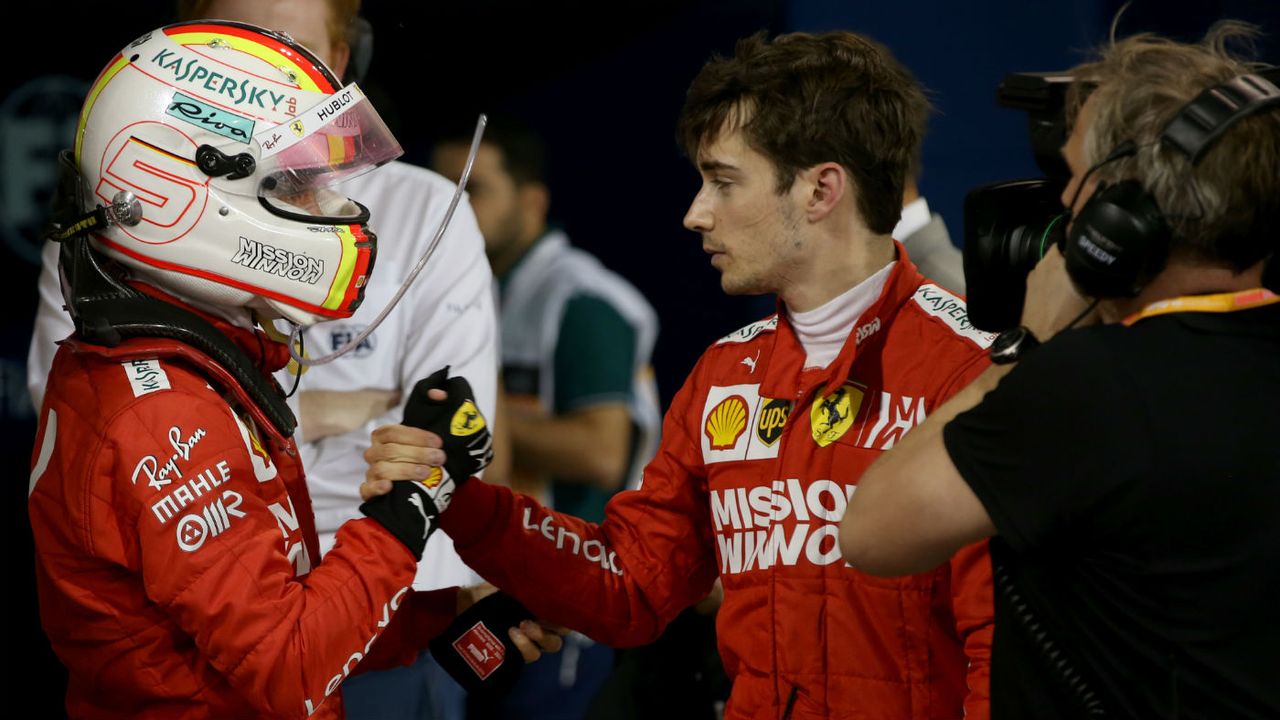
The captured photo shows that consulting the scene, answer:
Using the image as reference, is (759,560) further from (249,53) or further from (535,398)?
(535,398)

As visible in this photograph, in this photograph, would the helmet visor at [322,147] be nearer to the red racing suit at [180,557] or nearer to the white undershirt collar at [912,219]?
the red racing suit at [180,557]

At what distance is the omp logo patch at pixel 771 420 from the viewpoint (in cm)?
202

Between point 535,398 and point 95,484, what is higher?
point 95,484

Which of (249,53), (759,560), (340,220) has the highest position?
(249,53)

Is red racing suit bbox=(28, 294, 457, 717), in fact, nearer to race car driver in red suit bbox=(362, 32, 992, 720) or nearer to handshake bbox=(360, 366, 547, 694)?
handshake bbox=(360, 366, 547, 694)

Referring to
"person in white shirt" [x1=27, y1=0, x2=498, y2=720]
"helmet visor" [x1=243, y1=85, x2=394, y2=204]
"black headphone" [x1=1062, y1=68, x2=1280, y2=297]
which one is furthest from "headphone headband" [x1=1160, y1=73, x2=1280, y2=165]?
"person in white shirt" [x1=27, y1=0, x2=498, y2=720]

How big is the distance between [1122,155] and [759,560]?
0.76m

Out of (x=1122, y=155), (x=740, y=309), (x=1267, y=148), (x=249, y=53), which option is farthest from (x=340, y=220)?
(x=740, y=309)

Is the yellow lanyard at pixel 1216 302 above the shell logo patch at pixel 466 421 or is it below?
above

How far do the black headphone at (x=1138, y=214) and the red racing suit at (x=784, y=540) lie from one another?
1.46 ft

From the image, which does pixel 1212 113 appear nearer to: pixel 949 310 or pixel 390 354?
pixel 949 310

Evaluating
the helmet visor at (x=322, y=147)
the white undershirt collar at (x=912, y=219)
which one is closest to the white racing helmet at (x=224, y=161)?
the helmet visor at (x=322, y=147)

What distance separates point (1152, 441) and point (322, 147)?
1111 mm

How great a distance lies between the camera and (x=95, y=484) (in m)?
1.71
